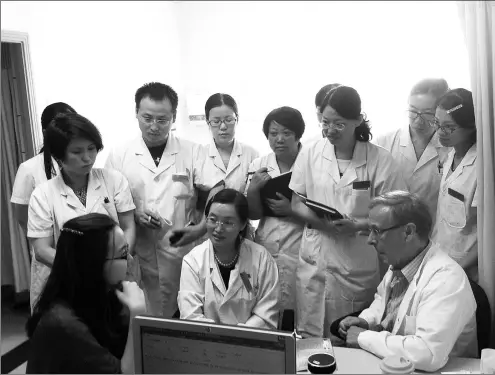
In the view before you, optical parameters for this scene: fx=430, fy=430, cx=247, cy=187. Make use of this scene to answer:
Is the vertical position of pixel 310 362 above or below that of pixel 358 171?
below

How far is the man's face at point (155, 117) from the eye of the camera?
2.04 meters

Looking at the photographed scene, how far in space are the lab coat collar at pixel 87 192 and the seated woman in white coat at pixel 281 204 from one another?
2.33 ft

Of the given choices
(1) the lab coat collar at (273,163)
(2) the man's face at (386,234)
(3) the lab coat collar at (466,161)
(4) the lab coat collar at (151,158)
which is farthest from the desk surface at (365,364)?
(4) the lab coat collar at (151,158)

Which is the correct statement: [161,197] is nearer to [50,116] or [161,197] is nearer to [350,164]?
[50,116]

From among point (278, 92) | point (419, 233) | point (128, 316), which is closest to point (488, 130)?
point (419, 233)

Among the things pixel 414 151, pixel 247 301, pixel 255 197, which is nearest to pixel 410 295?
pixel 247 301

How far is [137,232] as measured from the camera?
2254 mm

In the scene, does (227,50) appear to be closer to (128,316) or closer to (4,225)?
(4,225)

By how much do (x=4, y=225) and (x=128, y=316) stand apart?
2.28 metres

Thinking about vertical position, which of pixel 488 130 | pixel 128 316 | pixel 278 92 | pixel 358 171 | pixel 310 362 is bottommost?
pixel 310 362

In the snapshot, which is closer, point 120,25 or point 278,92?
point 120,25

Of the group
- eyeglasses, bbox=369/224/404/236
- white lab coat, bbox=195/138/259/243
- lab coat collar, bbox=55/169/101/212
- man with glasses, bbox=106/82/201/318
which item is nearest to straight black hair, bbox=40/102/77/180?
lab coat collar, bbox=55/169/101/212

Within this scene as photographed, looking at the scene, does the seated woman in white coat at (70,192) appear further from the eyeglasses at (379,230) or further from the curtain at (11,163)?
the eyeglasses at (379,230)

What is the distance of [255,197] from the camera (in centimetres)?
211
